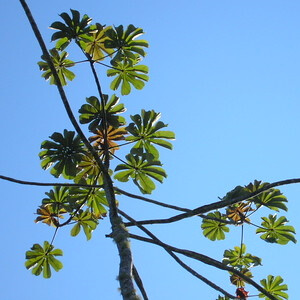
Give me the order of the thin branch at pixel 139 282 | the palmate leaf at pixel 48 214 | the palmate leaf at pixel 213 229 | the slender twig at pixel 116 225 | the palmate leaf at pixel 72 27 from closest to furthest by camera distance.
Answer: the slender twig at pixel 116 225, the thin branch at pixel 139 282, the palmate leaf at pixel 72 27, the palmate leaf at pixel 48 214, the palmate leaf at pixel 213 229

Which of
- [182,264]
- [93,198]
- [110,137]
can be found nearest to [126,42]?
[110,137]

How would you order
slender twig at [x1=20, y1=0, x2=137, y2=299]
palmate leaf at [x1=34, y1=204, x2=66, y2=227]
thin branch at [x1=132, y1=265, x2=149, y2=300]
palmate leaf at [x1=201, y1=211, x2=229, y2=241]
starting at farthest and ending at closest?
palmate leaf at [x1=201, y1=211, x2=229, y2=241] → palmate leaf at [x1=34, y1=204, x2=66, y2=227] → thin branch at [x1=132, y1=265, x2=149, y2=300] → slender twig at [x1=20, y1=0, x2=137, y2=299]

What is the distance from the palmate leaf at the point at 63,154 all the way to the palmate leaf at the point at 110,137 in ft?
0.61

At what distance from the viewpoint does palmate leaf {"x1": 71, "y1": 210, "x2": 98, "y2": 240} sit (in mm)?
6957

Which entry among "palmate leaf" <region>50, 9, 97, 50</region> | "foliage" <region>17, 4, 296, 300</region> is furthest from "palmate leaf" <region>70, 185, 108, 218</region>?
"palmate leaf" <region>50, 9, 97, 50</region>

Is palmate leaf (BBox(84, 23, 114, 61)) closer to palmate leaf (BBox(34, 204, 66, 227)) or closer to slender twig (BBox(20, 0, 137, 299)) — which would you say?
slender twig (BBox(20, 0, 137, 299))

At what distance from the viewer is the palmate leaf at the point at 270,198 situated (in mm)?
6406

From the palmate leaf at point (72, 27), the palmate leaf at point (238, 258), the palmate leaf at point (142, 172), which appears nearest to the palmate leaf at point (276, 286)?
the palmate leaf at point (238, 258)

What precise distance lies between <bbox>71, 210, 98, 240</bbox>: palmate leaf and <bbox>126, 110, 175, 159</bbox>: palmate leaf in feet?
3.99

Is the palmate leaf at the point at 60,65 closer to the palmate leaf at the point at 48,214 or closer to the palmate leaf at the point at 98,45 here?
the palmate leaf at the point at 98,45

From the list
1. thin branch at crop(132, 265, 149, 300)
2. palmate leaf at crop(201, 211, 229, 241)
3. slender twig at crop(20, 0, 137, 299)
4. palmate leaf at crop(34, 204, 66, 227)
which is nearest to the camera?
slender twig at crop(20, 0, 137, 299)

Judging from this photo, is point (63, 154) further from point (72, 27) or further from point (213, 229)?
point (213, 229)

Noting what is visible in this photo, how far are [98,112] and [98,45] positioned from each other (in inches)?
36.7

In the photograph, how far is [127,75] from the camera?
22.7 feet
